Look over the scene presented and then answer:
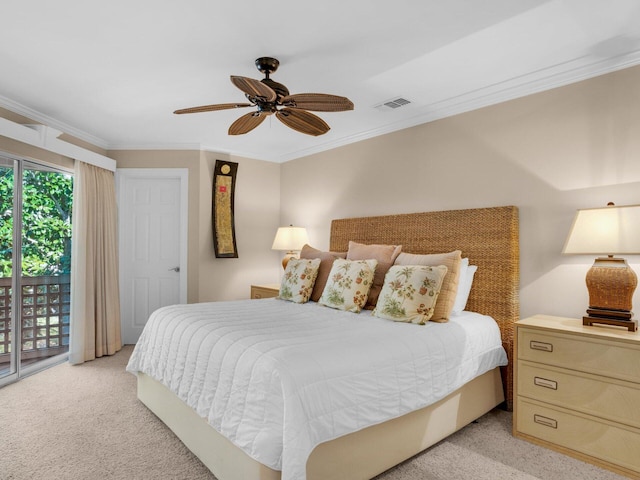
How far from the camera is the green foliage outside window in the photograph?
3361mm

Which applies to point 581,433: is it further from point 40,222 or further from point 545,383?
point 40,222

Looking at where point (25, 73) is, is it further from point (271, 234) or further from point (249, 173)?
point (271, 234)

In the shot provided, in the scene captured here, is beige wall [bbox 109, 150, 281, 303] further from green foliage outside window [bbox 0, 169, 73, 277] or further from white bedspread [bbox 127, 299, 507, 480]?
white bedspread [bbox 127, 299, 507, 480]

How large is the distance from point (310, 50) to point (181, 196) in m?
2.82

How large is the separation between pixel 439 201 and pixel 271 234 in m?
2.55

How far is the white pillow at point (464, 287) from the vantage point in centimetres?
282

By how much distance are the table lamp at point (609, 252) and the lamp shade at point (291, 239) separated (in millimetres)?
2793

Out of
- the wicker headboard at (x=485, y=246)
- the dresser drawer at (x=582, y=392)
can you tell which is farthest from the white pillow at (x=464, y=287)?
the dresser drawer at (x=582, y=392)

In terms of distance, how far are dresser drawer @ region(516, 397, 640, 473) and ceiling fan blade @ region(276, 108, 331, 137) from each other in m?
2.22

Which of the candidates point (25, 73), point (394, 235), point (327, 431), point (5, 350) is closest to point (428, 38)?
point (394, 235)

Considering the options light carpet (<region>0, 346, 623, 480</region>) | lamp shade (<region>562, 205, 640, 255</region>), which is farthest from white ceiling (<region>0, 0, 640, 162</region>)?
light carpet (<region>0, 346, 623, 480</region>)

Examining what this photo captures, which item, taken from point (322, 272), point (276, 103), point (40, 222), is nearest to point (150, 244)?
point (40, 222)

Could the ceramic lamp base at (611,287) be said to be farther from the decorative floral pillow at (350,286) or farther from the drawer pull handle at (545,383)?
the decorative floral pillow at (350,286)

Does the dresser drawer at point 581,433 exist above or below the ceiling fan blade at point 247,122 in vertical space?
below
